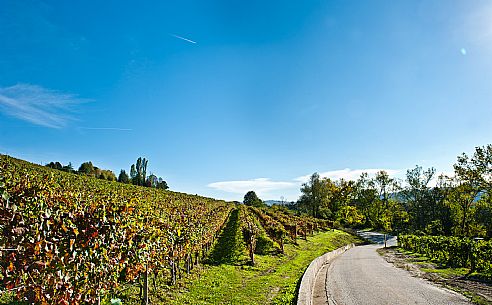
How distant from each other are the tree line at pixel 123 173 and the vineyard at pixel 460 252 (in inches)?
1394

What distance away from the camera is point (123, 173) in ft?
192

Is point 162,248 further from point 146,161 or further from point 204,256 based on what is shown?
point 146,161

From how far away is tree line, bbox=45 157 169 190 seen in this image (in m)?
40.9

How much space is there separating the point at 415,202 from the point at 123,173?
55.7 m

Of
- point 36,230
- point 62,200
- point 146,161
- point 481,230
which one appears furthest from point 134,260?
point 146,161

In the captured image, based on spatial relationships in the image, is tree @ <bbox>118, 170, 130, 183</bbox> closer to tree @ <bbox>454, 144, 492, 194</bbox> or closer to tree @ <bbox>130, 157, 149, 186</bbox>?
tree @ <bbox>130, 157, 149, 186</bbox>

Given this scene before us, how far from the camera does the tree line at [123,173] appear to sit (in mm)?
40875

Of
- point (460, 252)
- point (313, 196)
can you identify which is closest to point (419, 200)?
point (313, 196)

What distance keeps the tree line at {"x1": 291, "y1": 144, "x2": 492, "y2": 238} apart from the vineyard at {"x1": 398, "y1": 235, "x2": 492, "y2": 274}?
16.1 m

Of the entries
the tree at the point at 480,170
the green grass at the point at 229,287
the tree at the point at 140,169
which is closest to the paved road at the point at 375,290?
the green grass at the point at 229,287

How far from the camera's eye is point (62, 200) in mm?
8016

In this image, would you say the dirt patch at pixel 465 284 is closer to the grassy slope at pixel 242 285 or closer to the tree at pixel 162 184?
the grassy slope at pixel 242 285

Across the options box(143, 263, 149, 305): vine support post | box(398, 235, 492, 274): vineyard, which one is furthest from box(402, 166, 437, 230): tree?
box(143, 263, 149, 305): vine support post

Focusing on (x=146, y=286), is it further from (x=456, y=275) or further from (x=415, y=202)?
(x=415, y=202)
